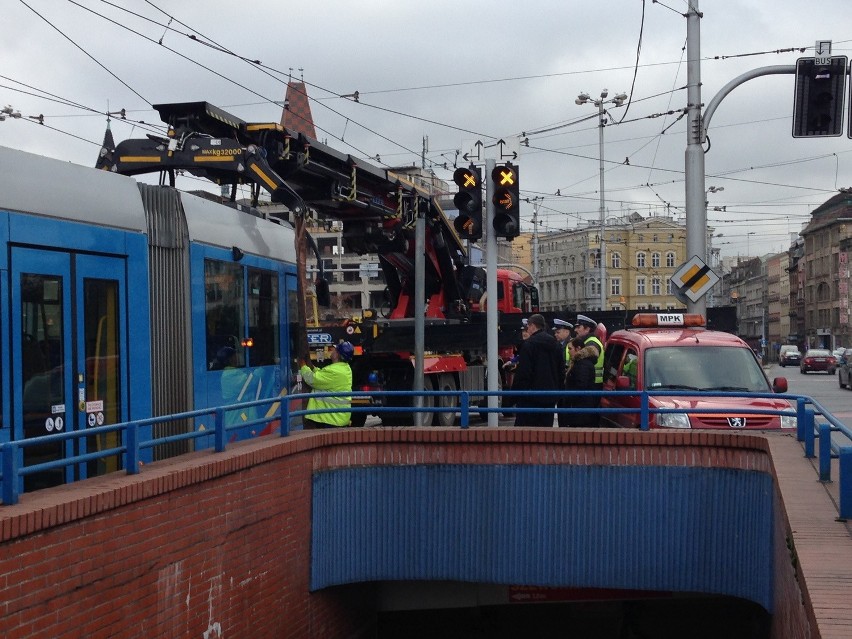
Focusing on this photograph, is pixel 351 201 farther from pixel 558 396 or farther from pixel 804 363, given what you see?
pixel 804 363

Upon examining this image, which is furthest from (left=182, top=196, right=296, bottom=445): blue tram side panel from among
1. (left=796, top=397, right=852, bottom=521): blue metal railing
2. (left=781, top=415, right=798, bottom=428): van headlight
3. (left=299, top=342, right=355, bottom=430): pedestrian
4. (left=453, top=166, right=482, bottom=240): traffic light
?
(left=781, top=415, right=798, bottom=428): van headlight

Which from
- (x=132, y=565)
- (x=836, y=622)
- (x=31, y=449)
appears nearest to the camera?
(x=836, y=622)

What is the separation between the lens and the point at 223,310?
11.9m

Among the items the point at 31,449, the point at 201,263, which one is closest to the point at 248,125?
the point at 201,263

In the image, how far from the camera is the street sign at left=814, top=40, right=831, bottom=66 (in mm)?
14875

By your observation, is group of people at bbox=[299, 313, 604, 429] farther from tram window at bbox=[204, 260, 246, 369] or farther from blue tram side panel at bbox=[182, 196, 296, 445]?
tram window at bbox=[204, 260, 246, 369]

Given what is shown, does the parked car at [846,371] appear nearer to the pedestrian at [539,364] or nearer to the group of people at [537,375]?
the group of people at [537,375]

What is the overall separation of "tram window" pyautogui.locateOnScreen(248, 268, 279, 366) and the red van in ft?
13.9

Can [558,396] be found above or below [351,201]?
below

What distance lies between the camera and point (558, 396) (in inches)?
431

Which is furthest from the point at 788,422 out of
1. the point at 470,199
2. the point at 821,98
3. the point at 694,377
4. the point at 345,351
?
the point at 821,98

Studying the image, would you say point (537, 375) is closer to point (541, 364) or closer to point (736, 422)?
point (541, 364)

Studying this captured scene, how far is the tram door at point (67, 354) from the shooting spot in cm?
836

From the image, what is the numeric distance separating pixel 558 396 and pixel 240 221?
4.34m
